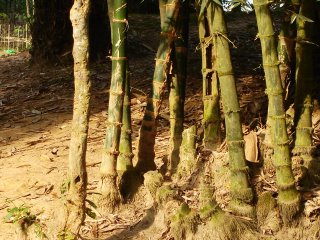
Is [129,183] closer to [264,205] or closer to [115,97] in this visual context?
[115,97]

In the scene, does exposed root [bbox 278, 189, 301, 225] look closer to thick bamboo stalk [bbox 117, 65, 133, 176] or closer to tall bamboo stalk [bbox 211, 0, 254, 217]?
tall bamboo stalk [bbox 211, 0, 254, 217]

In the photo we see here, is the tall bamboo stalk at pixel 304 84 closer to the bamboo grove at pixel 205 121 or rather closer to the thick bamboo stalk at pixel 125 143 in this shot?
the bamboo grove at pixel 205 121

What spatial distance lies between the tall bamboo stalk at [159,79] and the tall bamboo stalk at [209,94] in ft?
0.72

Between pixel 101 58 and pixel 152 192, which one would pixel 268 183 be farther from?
pixel 101 58

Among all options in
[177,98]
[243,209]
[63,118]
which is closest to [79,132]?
[243,209]

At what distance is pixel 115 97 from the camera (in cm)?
318

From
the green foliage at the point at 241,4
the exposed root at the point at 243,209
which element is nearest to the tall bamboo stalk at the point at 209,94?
the green foliage at the point at 241,4

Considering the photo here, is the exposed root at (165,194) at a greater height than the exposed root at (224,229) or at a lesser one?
greater

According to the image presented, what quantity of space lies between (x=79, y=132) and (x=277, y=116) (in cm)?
104

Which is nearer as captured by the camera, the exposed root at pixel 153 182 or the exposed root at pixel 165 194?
the exposed root at pixel 165 194

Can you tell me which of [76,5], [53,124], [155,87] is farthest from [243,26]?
[76,5]

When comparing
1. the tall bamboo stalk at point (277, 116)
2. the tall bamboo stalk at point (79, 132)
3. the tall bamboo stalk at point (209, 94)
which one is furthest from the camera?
the tall bamboo stalk at point (209, 94)

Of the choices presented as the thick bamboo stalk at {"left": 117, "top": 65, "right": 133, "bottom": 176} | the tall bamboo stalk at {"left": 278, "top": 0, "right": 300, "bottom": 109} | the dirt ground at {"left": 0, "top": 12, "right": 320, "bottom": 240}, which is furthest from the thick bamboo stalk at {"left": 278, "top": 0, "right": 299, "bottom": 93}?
the thick bamboo stalk at {"left": 117, "top": 65, "right": 133, "bottom": 176}

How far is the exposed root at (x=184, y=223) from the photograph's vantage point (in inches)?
112
